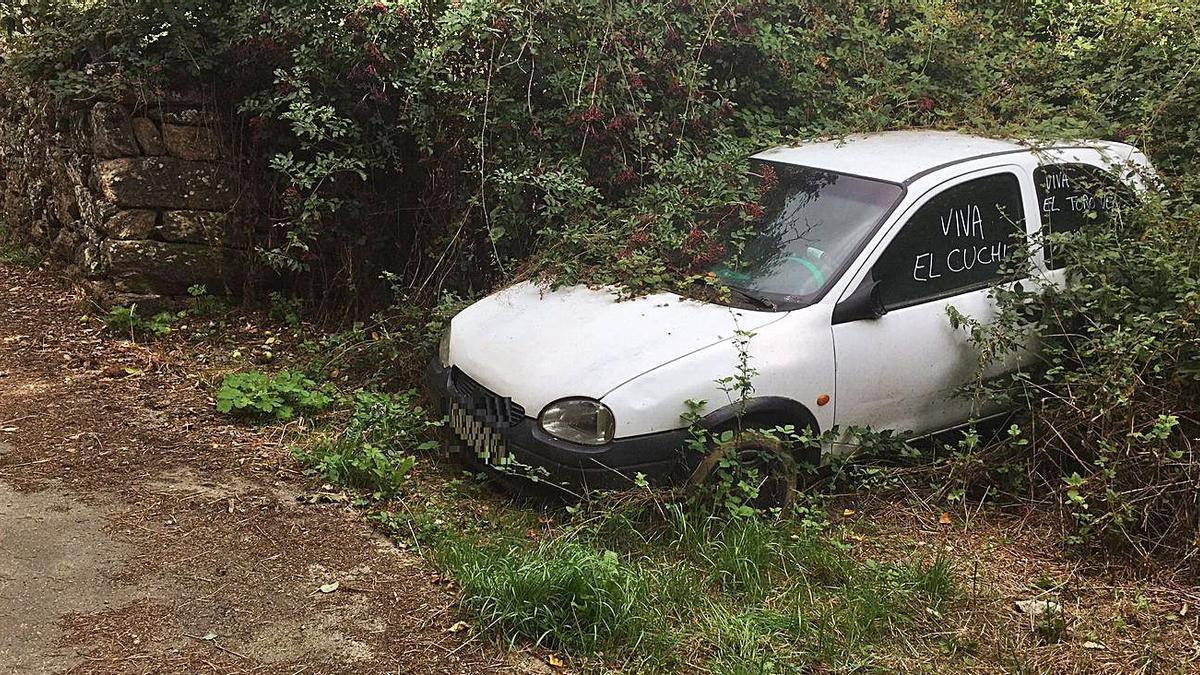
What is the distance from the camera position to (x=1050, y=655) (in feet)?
12.0

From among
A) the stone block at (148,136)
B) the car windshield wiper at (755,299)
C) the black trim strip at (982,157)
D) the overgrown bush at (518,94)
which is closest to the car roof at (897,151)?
the black trim strip at (982,157)

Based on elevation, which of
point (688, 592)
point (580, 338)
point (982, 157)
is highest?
point (982, 157)

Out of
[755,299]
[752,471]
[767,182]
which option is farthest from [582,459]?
[767,182]

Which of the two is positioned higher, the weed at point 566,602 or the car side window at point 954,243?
the car side window at point 954,243

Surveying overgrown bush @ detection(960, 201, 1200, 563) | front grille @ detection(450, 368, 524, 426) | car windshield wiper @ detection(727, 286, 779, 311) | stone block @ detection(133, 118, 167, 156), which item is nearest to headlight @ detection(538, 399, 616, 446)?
front grille @ detection(450, 368, 524, 426)

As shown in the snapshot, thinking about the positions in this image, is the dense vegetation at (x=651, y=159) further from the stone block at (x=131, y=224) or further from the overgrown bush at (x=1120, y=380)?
the stone block at (x=131, y=224)

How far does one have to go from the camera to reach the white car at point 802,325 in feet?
14.4

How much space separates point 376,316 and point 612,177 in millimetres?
1678

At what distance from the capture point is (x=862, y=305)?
465cm

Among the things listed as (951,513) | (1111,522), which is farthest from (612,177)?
(1111,522)

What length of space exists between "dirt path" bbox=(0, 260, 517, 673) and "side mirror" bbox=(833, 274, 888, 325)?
2046mm

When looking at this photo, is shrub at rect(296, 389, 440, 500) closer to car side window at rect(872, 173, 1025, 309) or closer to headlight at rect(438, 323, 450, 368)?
headlight at rect(438, 323, 450, 368)

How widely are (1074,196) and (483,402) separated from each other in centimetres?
315

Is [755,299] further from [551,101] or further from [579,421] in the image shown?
[551,101]
